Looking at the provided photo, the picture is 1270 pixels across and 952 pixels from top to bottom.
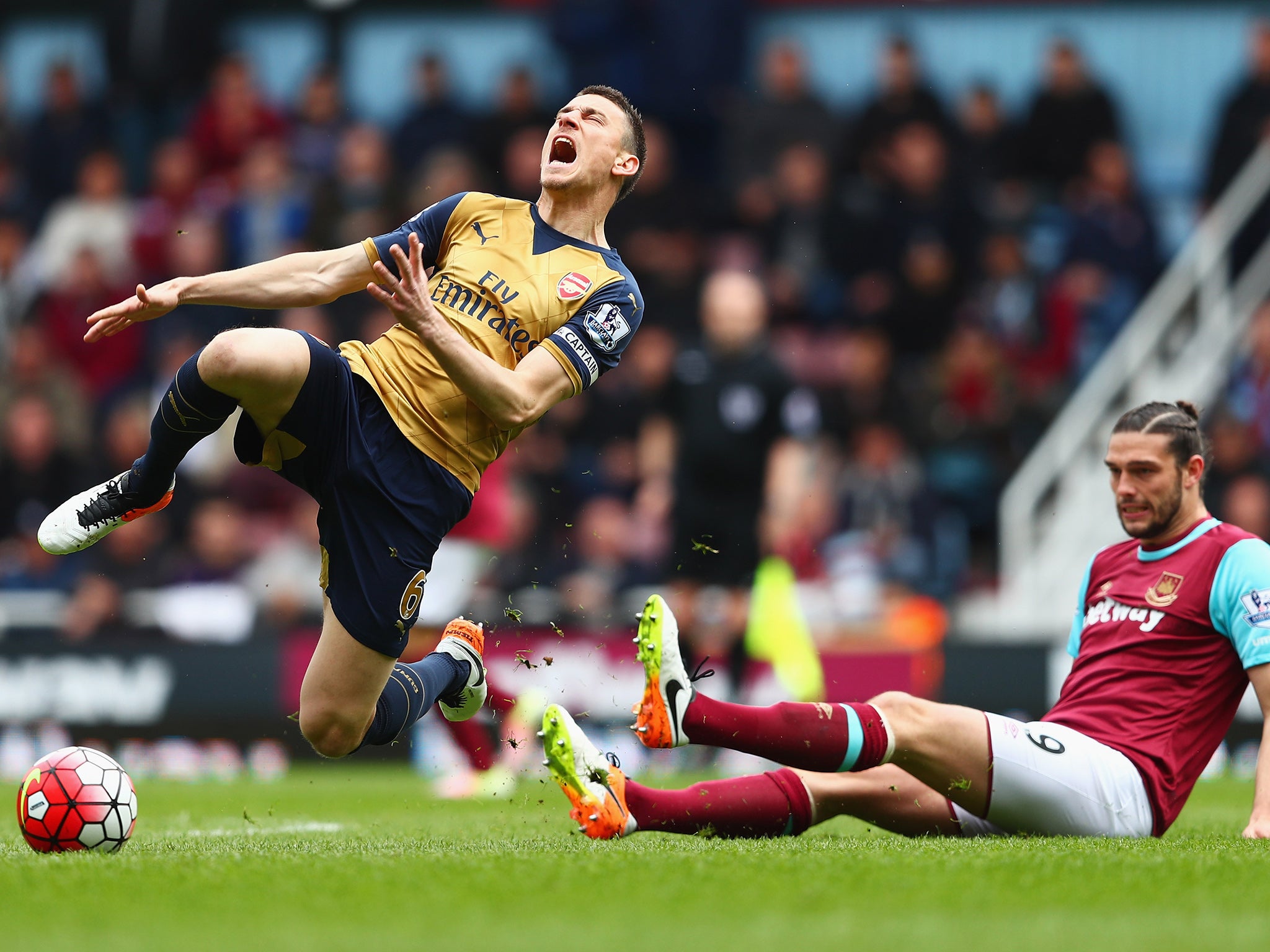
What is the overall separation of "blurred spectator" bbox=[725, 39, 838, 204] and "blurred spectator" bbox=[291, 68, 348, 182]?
336 cm

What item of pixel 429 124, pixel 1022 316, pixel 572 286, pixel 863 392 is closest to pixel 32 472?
pixel 429 124

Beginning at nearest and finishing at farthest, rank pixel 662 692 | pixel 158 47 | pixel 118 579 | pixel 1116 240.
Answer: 1. pixel 662 692
2. pixel 118 579
3. pixel 1116 240
4. pixel 158 47

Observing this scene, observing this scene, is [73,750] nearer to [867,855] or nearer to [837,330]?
[867,855]

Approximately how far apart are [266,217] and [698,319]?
155 inches

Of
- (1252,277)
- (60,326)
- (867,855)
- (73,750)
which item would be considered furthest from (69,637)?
(1252,277)

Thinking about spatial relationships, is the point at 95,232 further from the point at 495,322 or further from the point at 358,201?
the point at 495,322

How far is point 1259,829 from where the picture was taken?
16.3 feet

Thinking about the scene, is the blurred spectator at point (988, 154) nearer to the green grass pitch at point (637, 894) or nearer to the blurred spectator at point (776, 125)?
the blurred spectator at point (776, 125)

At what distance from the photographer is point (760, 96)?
13.6 m

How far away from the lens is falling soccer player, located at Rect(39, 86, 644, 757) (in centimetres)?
507

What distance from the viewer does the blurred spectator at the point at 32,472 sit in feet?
40.1

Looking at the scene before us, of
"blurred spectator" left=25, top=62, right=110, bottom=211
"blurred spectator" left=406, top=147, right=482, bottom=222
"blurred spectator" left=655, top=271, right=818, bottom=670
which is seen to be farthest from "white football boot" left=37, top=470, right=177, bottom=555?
"blurred spectator" left=25, top=62, right=110, bottom=211

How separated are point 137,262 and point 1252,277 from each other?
8.76 m

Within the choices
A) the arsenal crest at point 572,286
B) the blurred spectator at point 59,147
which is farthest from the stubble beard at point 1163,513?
the blurred spectator at point 59,147
